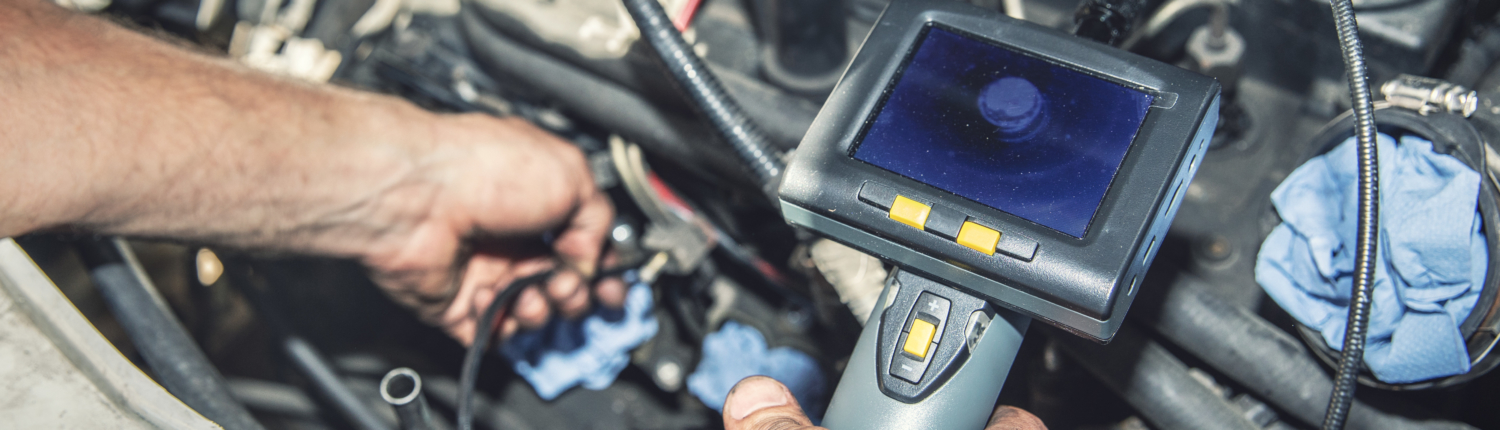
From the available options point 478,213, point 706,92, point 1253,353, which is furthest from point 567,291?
point 1253,353

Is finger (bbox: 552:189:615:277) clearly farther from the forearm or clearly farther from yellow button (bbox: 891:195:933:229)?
yellow button (bbox: 891:195:933:229)

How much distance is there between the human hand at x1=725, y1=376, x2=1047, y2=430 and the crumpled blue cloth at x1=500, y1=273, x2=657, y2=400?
0.49m

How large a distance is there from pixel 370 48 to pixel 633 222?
40cm

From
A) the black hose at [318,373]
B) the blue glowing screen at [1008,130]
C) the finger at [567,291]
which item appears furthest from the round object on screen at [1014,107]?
the black hose at [318,373]

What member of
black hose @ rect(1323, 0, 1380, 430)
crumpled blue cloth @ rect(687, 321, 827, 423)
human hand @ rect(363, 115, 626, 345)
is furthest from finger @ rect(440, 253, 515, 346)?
black hose @ rect(1323, 0, 1380, 430)

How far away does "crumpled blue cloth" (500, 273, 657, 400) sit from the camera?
104 centimetres

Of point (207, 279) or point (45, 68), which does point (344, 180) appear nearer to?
point (45, 68)

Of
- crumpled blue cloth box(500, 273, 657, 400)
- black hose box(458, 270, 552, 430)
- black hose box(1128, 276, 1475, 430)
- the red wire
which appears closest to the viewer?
black hose box(1128, 276, 1475, 430)

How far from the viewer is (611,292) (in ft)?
3.34

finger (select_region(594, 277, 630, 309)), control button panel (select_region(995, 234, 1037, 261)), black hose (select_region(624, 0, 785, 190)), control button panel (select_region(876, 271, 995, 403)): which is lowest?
finger (select_region(594, 277, 630, 309))

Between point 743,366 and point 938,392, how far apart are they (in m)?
0.52

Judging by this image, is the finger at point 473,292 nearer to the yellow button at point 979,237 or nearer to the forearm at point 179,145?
the forearm at point 179,145

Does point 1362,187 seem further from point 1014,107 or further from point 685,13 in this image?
point 685,13

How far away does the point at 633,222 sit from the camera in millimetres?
999
